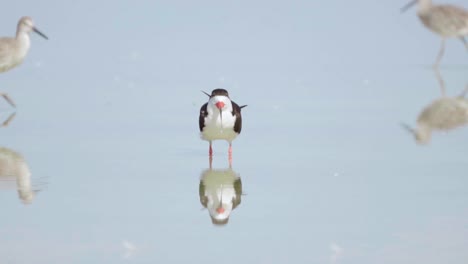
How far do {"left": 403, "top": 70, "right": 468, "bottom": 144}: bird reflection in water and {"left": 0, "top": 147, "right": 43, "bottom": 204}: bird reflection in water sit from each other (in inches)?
163

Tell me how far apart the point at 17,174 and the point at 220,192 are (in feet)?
6.35

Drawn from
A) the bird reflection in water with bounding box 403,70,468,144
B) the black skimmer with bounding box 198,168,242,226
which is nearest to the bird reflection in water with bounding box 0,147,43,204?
the black skimmer with bounding box 198,168,242,226

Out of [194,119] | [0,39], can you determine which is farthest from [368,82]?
[0,39]

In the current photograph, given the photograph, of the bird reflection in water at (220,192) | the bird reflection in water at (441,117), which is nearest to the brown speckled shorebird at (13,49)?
the bird reflection in water at (220,192)

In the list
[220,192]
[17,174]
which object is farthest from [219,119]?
[17,174]

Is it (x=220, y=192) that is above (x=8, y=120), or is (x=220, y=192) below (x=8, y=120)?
below

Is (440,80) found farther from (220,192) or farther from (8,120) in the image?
(220,192)

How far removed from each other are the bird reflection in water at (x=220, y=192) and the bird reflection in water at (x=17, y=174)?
Answer: 142 centimetres

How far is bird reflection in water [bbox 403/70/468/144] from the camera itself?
1138cm

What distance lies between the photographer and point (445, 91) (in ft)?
46.5

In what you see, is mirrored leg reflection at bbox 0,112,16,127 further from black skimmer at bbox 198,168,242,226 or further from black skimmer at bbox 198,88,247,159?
black skimmer at bbox 198,168,242,226

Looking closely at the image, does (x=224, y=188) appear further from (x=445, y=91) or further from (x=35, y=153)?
(x=445, y=91)

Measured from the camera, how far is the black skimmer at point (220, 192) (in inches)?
309

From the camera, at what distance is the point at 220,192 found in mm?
8562
